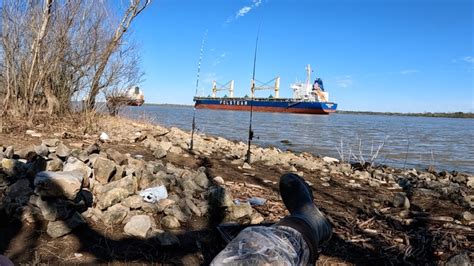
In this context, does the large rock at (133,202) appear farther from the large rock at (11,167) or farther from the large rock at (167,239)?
the large rock at (11,167)

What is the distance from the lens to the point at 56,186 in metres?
2.79

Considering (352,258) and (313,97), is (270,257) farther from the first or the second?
(313,97)

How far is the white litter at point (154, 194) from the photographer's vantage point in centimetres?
328

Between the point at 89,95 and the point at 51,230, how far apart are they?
753 cm

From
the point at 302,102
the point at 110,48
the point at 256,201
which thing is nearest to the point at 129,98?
the point at 110,48

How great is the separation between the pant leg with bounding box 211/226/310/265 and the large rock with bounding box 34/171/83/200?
1.79 m

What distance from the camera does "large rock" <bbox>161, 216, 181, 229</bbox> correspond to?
298cm

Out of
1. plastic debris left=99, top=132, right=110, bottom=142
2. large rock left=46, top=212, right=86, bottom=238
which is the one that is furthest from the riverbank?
plastic debris left=99, top=132, right=110, bottom=142

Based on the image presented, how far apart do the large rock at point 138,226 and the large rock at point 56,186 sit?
0.50 meters

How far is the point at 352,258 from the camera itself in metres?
2.82

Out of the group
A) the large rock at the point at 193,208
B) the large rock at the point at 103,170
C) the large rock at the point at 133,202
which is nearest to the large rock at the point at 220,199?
the large rock at the point at 193,208

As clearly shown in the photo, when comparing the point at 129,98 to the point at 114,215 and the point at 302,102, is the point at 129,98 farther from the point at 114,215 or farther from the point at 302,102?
the point at 302,102

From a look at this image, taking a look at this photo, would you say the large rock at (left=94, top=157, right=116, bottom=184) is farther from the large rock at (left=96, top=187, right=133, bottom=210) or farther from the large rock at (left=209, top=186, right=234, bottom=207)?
the large rock at (left=209, top=186, right=234, bottom=207)

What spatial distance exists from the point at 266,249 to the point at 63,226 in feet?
5.96
